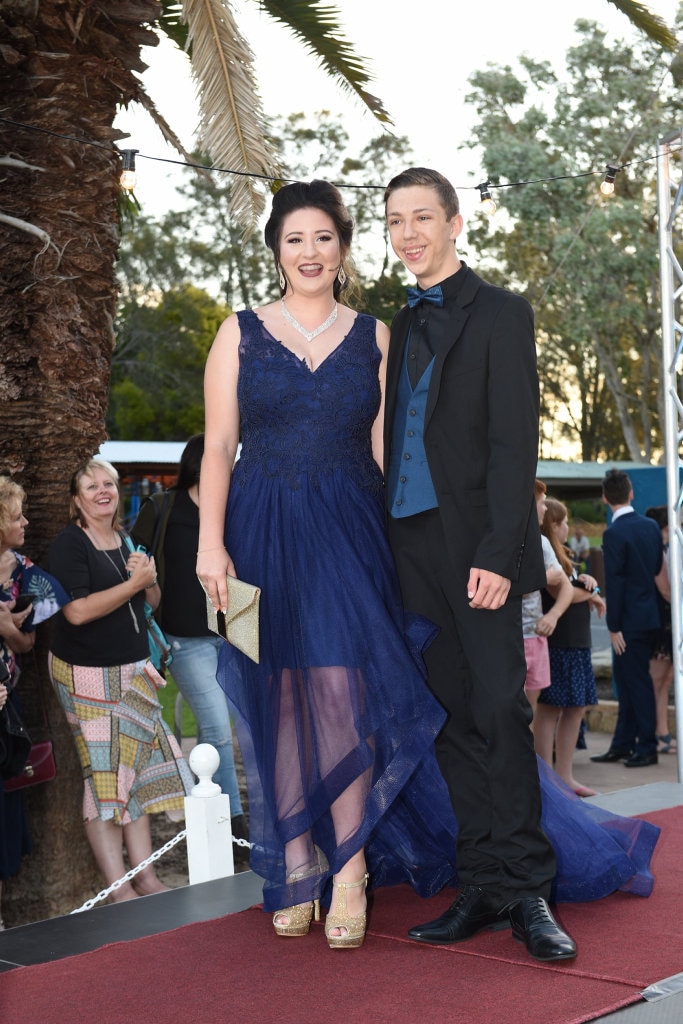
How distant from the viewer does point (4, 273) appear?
5.80 m

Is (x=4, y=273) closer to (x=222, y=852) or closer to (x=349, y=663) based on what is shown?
(x=222, y=852)

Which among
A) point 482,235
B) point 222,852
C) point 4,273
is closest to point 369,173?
point 482,235

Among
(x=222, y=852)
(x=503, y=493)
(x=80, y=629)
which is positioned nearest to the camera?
(x=503, y=493)

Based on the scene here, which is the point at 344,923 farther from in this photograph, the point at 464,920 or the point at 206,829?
the point at 206,829

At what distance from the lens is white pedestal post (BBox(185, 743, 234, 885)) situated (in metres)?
4.20

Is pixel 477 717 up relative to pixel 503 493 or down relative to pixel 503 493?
down

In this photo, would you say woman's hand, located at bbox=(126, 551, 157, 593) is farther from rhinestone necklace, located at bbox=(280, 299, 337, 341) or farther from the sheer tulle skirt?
rhinestone necklace, located at bbox=(280, 299, 337, 341)

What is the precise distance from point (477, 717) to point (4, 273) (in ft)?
12.6

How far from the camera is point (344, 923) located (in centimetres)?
303

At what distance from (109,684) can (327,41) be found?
4.77 metres

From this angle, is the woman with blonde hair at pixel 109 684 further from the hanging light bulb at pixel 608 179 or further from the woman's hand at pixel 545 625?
the hanging light bulb at pixel 608 179

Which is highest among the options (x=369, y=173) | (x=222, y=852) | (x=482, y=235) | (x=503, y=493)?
(x=369, y=173)

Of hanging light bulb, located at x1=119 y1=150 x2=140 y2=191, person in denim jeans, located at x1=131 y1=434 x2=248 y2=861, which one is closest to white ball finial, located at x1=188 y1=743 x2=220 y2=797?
person in denim jeans, located at x1=131 y1=434 x2=248 y2=861

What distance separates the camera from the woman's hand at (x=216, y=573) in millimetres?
3100
